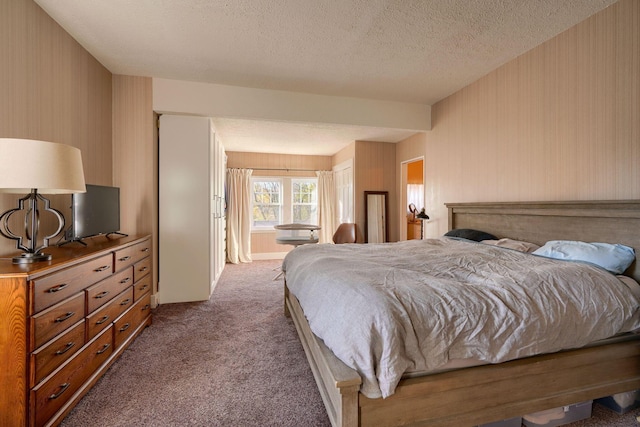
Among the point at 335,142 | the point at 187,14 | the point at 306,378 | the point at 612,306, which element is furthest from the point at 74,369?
the point at 335,142

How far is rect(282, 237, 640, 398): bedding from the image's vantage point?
1138 millimetres

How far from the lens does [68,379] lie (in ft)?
5.06

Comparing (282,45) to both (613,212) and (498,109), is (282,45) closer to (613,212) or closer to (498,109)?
(498,109)

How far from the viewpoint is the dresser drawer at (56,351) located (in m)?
1.32

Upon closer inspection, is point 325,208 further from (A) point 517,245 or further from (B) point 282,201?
(A) point 517,245

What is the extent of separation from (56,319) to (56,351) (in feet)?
0.55

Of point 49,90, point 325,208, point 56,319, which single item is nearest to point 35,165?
point 56,319

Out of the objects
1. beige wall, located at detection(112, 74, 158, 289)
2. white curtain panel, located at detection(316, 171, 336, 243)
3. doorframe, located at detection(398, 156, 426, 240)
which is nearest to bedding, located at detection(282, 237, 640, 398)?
beige wall, located at detection(112, 74, 158, 289)

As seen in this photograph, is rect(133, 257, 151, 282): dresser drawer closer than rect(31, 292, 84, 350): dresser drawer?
No

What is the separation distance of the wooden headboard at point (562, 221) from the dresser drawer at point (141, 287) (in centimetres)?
357

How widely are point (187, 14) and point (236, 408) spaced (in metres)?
2.78

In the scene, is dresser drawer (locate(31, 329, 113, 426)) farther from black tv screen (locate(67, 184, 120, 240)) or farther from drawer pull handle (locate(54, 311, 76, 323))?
black tv screen (locate(67, 184, 120, 240))

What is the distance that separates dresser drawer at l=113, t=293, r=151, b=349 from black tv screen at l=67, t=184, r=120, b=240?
71cm

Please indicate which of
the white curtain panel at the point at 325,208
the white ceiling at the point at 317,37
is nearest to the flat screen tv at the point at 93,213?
the white ceiling at the point at 317,37
